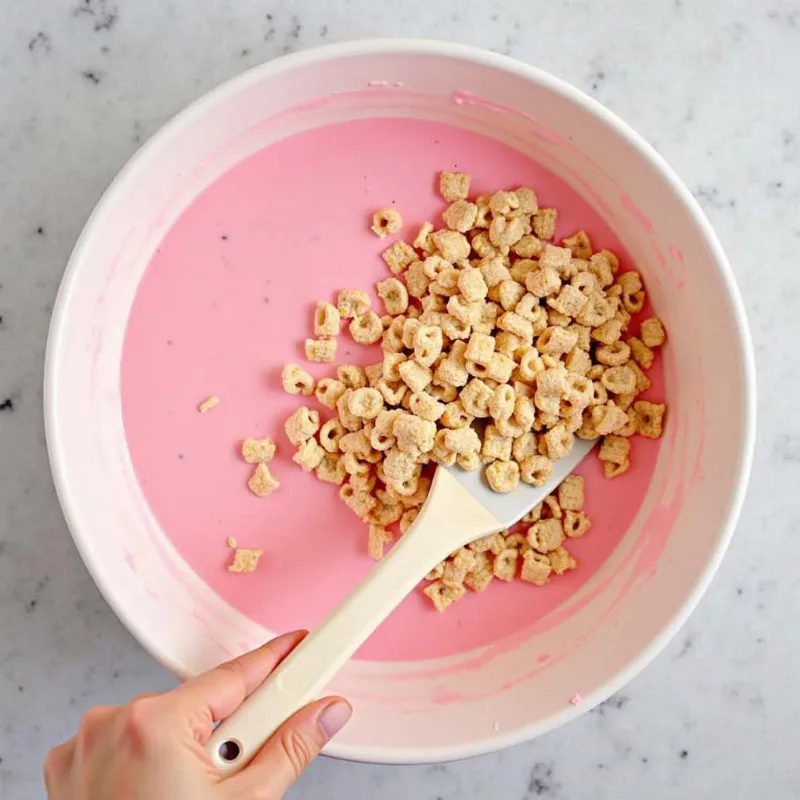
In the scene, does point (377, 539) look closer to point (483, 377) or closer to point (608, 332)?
point (483, 377)

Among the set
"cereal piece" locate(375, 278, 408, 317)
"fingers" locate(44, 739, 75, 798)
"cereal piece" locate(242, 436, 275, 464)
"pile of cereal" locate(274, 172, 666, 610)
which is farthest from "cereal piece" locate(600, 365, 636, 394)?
"fingers" locate(44, 739, 75, 798)

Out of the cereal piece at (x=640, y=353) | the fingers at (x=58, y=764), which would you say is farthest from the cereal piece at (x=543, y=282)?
the fingers at (x=58, y=764)

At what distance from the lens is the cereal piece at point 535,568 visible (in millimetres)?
875

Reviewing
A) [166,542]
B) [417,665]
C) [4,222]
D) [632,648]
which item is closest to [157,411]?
[166,542]

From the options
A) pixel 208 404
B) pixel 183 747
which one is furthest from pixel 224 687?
pixel 208 404

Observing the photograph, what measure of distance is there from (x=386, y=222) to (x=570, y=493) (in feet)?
1.09

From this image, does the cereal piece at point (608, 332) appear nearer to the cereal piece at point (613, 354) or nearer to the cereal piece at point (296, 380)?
the cereal piece at point (613, 354)

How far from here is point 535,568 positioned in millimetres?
875

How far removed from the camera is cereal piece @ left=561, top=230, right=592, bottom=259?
867 mm

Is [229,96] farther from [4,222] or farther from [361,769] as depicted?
[361,769]

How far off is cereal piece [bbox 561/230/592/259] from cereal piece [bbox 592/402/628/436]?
0.15 metres

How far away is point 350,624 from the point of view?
753mm

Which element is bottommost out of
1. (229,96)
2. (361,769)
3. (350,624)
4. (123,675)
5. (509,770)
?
(509,770)

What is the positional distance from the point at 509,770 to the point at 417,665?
0.58 feet
